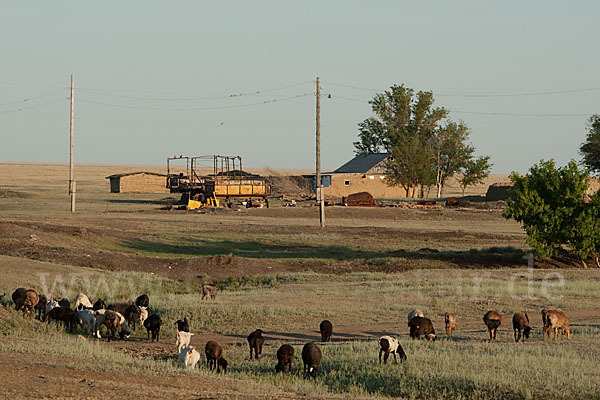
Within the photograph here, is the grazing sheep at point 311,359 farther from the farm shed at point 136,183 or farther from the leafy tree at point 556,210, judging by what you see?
the farm shed at point 136,183

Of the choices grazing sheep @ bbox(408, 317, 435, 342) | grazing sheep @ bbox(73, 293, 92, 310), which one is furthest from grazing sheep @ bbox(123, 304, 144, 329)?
grazing sheep @ bbox(408, 317, 435, 342)

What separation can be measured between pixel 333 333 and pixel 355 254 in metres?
20.0

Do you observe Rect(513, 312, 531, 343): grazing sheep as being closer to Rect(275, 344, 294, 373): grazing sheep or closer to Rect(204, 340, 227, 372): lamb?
Rect(275, 344, 294, 373): grazing sheep

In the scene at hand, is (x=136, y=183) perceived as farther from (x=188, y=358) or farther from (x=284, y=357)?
(x=284, y=357)

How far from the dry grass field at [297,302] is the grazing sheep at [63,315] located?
0.79 ft

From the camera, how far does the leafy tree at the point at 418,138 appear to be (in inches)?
3898

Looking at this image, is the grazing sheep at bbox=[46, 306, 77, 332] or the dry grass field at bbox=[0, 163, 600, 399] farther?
the grazing sheep at bbox=[46, 306, 77, 332]

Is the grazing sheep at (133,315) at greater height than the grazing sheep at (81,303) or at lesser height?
lesser

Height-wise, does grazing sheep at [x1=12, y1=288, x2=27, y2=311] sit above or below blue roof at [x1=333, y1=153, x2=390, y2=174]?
below

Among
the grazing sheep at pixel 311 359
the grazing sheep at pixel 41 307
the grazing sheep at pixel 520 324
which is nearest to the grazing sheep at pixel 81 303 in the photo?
the grazing sheep at pixel 41 307

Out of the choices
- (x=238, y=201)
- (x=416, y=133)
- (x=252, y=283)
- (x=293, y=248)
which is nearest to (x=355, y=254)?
(x=293, y=248)

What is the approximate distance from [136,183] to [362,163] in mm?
27653

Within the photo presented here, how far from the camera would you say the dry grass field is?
13.2 meters

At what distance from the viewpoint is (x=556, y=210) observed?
3822cm
